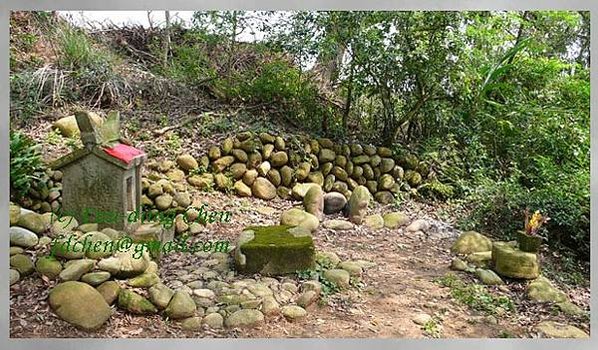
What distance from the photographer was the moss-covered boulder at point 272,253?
271 centimetres

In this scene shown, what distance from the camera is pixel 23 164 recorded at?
8.94 feet

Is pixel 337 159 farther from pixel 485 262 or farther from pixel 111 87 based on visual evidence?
pixel 111 87

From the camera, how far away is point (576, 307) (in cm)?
275

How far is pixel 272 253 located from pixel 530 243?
141 cm

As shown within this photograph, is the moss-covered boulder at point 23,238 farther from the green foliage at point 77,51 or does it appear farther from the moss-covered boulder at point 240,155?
the moss-covered boulder at point 240,155

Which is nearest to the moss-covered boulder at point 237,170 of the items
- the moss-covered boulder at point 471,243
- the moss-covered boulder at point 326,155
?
the moss-covered boulder at point 326,155

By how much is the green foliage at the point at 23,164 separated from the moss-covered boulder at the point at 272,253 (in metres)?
1.16

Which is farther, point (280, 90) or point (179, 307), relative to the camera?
point (280, 90)

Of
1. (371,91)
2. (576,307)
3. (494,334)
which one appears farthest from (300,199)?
(576,307)

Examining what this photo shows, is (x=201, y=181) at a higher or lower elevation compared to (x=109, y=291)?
higher

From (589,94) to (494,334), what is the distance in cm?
141

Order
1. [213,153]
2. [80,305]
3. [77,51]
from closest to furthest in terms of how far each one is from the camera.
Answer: [80,305] → [77,51] → [213,153]

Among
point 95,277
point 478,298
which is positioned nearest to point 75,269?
point 95,277

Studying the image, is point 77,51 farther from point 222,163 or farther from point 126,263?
point 126,263
